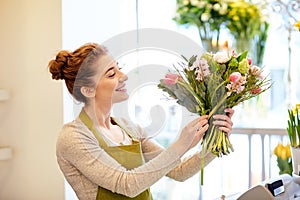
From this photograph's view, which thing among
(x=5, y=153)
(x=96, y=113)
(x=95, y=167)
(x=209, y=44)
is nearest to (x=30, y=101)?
(x=5, y=153)

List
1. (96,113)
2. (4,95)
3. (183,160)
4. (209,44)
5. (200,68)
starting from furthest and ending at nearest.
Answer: (209,44), (4,95), (183,160), (96,113), (200,68)

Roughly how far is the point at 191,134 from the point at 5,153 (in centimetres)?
130

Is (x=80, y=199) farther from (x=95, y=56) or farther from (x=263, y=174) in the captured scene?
(x=263, y=174)

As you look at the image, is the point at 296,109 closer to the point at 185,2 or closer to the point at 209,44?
the point at 209,44

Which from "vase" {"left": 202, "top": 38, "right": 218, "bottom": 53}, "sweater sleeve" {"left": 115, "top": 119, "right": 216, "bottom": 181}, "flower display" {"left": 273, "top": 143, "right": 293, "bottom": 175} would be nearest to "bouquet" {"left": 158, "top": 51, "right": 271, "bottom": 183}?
"sweater sleeve" {"left": 115, "top": 119, "right": 216, "bottom": 181}

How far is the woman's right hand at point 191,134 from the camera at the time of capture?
1510 millimetres

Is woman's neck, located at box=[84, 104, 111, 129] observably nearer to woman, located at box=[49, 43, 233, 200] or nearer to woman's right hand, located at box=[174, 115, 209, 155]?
woman, located at box=[49, 43, 233, 200]

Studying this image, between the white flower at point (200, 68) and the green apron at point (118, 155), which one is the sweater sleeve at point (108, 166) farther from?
the white flower at point (200, 68)

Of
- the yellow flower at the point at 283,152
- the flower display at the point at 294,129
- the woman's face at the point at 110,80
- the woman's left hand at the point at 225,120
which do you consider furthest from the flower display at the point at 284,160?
the woman's face at the point at 110,80

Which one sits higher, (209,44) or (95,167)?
(209,44)

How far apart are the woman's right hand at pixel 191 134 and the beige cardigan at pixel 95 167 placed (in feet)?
0.09

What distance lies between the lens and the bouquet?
1.52m

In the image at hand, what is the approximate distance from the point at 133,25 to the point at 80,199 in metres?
1.52

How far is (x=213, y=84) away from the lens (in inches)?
60.2
